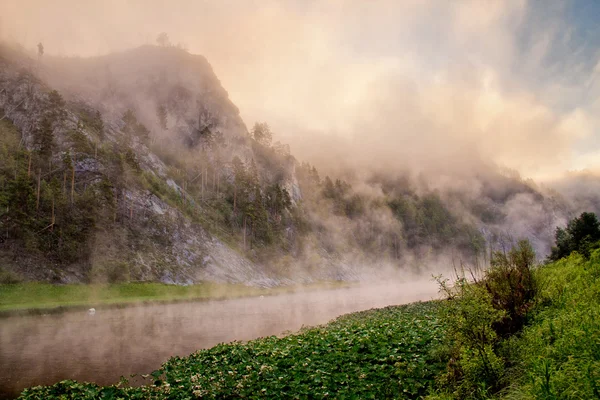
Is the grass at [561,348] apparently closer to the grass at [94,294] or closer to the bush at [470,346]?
the bush at [470,346]

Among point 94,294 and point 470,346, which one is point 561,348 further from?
point 94,294

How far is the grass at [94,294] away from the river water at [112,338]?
419cm

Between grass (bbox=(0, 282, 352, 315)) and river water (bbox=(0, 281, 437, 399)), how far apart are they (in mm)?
4193

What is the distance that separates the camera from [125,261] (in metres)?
66.3

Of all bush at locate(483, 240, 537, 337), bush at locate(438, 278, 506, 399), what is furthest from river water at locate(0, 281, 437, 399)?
bush at locate(483, 240, 537, 337)

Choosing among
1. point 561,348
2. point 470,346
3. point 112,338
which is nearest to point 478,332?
point 470,346

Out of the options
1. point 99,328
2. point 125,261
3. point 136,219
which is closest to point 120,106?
point 136,219

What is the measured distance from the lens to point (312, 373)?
1330 centimetres

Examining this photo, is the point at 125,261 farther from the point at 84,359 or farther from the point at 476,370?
the point at 476,370

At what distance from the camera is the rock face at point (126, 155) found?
223ft

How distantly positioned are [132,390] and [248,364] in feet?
15.5

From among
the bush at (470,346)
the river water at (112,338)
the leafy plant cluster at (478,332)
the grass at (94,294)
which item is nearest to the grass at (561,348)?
the leafy plant cluster at (478,332)

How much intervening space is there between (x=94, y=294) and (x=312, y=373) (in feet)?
168

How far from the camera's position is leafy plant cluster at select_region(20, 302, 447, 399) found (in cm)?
1141
